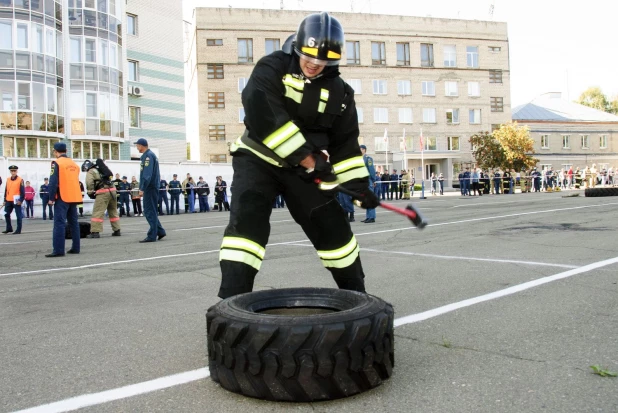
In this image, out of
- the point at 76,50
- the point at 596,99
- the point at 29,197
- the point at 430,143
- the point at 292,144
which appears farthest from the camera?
the point at 596,99

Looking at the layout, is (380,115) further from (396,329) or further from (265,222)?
(265,222)

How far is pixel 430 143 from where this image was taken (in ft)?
179

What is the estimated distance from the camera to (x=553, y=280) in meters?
5.37

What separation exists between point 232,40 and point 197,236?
41.4m

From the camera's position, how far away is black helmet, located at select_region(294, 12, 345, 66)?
3221 millimetres

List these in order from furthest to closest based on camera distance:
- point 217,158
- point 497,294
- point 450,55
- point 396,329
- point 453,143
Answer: point 450,55
point 453,143
point 217,158
point 497,294
point 396,329

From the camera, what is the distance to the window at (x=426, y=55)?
5497cm

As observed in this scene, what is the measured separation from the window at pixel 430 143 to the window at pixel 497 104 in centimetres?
767

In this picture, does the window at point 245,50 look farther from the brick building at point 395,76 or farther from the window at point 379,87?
the window at point 379,87

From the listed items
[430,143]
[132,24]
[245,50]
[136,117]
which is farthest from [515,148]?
[132,24]

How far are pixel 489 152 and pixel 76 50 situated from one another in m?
31.3

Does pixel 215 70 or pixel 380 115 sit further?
pixel 380 115

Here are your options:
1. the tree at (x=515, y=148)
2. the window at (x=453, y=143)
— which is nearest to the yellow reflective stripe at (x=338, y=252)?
the tree at (x=515, y=148)

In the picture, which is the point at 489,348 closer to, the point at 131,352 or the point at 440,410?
the point at 440,410
